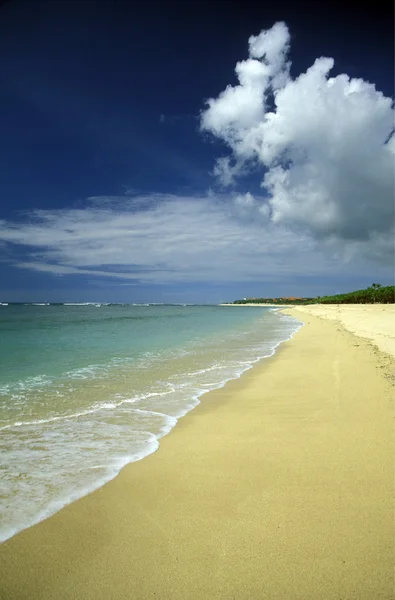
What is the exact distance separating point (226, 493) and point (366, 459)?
2.09 meters

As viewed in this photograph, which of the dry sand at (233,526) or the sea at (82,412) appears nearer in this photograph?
the dry sand at (233,526)

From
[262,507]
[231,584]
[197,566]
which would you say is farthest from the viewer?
[262,507]

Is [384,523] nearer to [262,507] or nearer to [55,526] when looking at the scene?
[262,507]

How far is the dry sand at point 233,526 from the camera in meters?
2.52

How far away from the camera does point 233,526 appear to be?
10.4ft

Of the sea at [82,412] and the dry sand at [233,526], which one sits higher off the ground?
the dry sand at [233,526]

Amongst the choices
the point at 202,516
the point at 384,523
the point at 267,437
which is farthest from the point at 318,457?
the point at 202,516

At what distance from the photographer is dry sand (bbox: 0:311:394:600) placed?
2523 mm

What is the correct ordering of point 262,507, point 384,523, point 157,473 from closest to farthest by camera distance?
point 384,523 → point 262,507 → point 157,473

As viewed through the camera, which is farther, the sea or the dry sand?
the sea

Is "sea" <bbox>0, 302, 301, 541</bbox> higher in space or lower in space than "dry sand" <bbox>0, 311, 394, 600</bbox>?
lower

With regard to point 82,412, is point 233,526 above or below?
above

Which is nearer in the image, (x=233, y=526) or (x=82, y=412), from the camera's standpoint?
(x=233, y=526)

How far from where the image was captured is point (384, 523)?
3.14 m
